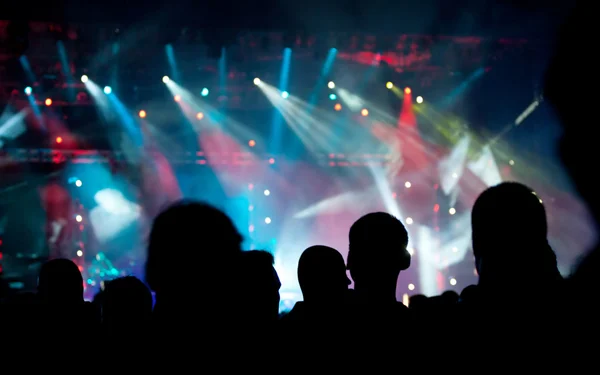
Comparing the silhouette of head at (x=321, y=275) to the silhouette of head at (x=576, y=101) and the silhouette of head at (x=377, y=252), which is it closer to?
the silhouette of head at (x=377, y=252)

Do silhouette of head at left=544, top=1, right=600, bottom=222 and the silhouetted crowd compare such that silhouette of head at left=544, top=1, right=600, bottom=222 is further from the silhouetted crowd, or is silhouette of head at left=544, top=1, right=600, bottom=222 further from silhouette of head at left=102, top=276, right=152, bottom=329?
silhouette of head at left=102, top=276, right=152, bottom=329

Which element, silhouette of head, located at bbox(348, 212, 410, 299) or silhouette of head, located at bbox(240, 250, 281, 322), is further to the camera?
silhouette of head, located at bbox(240, 250, 281, 322)

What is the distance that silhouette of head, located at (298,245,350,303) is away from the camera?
2.60 m

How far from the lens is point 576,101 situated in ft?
2.22

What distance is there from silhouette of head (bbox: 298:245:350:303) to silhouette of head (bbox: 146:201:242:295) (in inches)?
34.5

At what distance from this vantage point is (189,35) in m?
11.3

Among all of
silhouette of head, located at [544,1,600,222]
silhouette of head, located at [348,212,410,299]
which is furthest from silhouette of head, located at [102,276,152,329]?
silhouette of head, located at [544,1,600,222]

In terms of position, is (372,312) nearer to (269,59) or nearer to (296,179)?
(269,59)

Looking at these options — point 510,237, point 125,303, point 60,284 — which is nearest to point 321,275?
point 125,303

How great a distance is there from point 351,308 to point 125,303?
1149mm

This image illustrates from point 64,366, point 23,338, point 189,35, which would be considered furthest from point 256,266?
point 189,35

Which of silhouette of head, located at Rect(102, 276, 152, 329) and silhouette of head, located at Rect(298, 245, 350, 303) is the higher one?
silhouette of head, located at Rect(298, 245, 350, 303)

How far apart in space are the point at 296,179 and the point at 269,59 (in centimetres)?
382

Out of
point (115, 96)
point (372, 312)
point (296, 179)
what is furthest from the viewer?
point (296, 179)
